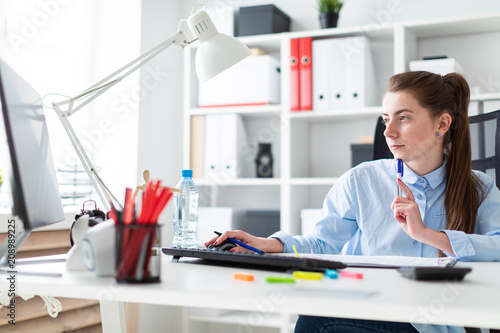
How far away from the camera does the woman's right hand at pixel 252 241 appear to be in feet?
3.72

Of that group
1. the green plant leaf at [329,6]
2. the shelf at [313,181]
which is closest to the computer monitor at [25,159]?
the shelf at [313,181]

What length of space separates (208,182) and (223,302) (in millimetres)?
2147

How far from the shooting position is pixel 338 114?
2.57 m

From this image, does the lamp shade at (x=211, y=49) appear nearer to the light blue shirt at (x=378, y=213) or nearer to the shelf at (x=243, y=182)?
the light blue shirt at (x=378, y=213)

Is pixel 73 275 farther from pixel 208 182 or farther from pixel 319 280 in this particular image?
pixel 208 182

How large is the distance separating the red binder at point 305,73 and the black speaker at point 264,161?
330 millimetres

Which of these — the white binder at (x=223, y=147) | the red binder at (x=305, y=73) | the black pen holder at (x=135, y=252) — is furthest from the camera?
the white binder at (x=223, y=147)

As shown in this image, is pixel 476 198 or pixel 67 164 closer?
pixel 476 198

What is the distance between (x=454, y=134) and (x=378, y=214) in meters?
0.32

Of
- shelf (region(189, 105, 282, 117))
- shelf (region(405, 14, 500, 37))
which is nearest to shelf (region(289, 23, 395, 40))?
shelf (region(405, 14, 500, 37))

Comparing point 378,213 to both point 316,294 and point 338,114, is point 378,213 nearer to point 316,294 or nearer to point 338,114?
point 316,294

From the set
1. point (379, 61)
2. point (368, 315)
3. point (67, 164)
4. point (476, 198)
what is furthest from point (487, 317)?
point (379, 61)

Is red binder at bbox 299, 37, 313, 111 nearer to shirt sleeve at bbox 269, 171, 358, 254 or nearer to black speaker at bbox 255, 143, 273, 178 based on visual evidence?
black speaker at bbox 255, 143, 273, 178

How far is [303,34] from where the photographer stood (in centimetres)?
267
